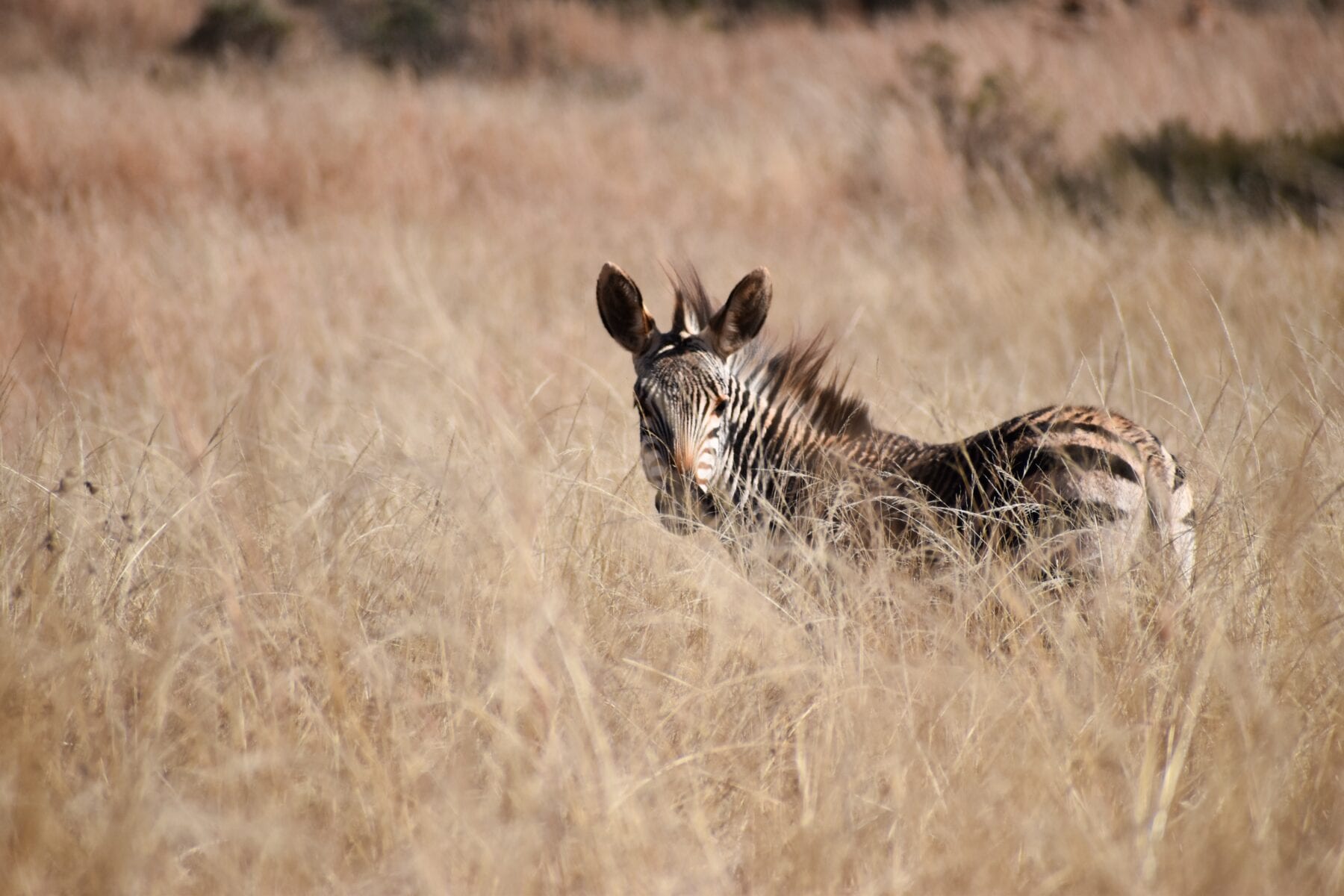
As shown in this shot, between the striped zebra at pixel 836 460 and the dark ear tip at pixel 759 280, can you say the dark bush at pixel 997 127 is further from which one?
the dark ear tip at pixel 759 280

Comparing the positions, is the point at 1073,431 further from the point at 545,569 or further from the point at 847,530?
the point at 545,569

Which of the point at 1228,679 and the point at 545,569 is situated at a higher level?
the point at 1228,679

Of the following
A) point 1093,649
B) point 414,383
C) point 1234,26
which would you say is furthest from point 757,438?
point 1234,26

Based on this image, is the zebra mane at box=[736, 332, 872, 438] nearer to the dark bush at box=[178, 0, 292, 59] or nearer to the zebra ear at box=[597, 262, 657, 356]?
the zebra ear at box=[597, 262, 657, 356]

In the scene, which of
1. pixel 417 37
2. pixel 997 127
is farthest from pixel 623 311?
pixel 417 37

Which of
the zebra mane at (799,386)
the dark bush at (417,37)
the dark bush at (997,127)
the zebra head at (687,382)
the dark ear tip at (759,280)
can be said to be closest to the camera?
the zebra head at (687,382)

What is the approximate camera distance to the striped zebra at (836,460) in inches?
112

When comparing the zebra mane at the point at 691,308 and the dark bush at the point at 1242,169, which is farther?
the dark bush at the point at 1242,169

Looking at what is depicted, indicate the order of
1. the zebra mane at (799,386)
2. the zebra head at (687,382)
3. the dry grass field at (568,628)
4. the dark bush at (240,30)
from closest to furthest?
the dry grass field at (568,628) → the zebra head at (687,382) → the zebra mane at (799,386) → the dark bush at (240,30)

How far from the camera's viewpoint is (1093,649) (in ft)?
8.18

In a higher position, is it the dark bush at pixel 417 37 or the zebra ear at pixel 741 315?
the dark bush at pixel 417 37

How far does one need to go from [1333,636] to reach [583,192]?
8130 mm

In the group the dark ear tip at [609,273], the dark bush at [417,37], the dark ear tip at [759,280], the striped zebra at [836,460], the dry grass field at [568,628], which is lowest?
the dry grass field at [568,628]

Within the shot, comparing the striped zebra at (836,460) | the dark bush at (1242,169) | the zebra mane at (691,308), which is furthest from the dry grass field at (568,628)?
the dark bush at (1242,169)
